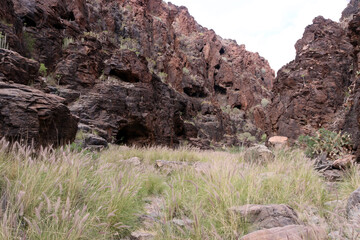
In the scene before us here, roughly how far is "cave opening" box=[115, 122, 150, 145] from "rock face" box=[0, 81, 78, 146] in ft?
23.3

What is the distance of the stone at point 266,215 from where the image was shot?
6.67 feet

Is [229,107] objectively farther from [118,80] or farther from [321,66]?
[118,80]

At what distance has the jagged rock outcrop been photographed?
13109mm

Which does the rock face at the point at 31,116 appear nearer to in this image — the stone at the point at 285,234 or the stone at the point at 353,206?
the stone at the point at 285,234

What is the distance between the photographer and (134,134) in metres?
12.4

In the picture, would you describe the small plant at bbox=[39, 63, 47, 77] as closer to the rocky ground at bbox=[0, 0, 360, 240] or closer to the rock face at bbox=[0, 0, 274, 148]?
the rocky ground at bbox=[0, 0, 360, 240]

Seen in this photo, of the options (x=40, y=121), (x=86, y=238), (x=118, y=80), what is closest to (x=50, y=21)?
(x=118, y=80)

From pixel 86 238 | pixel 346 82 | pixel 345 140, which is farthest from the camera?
pixel 346 82

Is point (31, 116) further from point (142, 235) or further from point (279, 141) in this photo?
point (279, 141)

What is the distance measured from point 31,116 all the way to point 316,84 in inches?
599

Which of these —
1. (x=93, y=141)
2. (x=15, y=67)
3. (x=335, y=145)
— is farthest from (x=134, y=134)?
(x=335, y=145)

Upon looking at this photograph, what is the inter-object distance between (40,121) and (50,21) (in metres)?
8.81

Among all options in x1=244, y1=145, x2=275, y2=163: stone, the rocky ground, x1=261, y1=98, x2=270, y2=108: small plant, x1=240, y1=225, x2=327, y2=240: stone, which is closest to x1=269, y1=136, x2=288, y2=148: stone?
the rocky ground

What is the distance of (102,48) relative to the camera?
12.0 m
